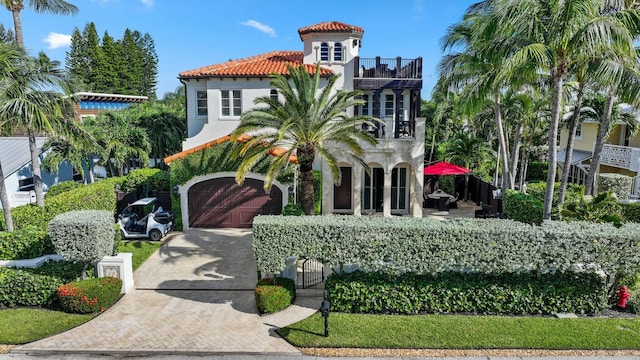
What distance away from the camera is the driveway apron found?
10.2m

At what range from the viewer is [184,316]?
38.6ft

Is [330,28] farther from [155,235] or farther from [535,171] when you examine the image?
[535,171]

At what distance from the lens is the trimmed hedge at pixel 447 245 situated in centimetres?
1084

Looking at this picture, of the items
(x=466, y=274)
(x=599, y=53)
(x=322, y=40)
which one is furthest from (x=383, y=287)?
(x=322, y=40)

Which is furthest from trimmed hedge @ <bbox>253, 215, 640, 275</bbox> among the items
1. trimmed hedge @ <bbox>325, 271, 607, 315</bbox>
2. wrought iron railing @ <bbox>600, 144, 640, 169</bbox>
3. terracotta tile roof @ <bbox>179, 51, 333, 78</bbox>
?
wrought iron railing @ <bbox>600, 144, 640, 169</bbox>

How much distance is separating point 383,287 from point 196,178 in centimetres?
1199

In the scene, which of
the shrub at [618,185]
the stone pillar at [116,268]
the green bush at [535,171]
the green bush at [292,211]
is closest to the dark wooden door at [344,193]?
the green bush at [292,211]

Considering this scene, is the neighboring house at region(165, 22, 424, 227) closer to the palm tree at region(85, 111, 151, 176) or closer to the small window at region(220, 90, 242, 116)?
the small window at region(220, 90, 242, 116)

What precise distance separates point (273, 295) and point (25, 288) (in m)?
7.54

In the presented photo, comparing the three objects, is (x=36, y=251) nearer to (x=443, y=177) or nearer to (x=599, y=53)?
(x=599, y=53)

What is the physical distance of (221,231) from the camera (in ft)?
65.3

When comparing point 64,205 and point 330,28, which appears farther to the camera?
point 330,28

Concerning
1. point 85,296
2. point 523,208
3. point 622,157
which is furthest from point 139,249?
point 622,157

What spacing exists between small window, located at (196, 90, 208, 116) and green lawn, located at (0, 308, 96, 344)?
13.5 m
